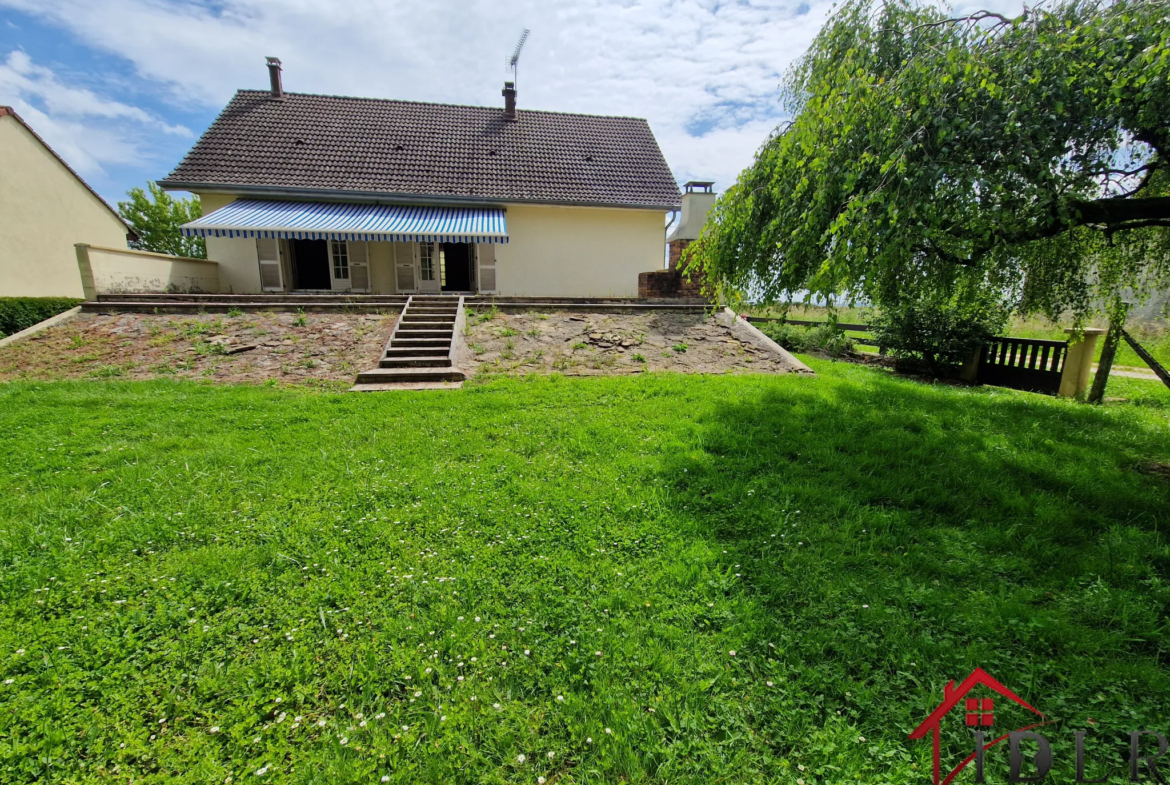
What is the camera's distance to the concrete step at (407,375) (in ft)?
26.4

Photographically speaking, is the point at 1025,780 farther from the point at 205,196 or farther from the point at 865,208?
the point at 205,196

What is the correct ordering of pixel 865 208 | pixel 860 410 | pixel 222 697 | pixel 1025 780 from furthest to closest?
1. pixel 860 410
2. pixel 865 208
3. pixel 222 697
4. pixel 1025 780

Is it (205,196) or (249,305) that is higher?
(205,196)

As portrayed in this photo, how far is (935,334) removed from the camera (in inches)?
429

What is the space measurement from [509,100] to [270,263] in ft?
37.8

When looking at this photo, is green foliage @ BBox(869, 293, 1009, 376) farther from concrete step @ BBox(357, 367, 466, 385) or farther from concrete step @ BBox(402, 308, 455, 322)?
concrete step @ BBox(402, 308, 455, 322)

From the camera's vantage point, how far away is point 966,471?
181 inches

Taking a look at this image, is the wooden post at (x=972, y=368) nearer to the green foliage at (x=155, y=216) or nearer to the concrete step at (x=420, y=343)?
the concrete step at (x=420, y=343)

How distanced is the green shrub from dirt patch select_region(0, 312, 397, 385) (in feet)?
7.46

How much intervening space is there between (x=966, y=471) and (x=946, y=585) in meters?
2.20

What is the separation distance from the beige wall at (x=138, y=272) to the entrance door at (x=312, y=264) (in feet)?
10.2

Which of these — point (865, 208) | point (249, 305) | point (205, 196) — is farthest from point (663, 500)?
point (205, 196)

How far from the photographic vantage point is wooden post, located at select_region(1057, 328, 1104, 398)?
29.8ft

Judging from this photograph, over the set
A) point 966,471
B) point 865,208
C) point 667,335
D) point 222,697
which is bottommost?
point 222,697
